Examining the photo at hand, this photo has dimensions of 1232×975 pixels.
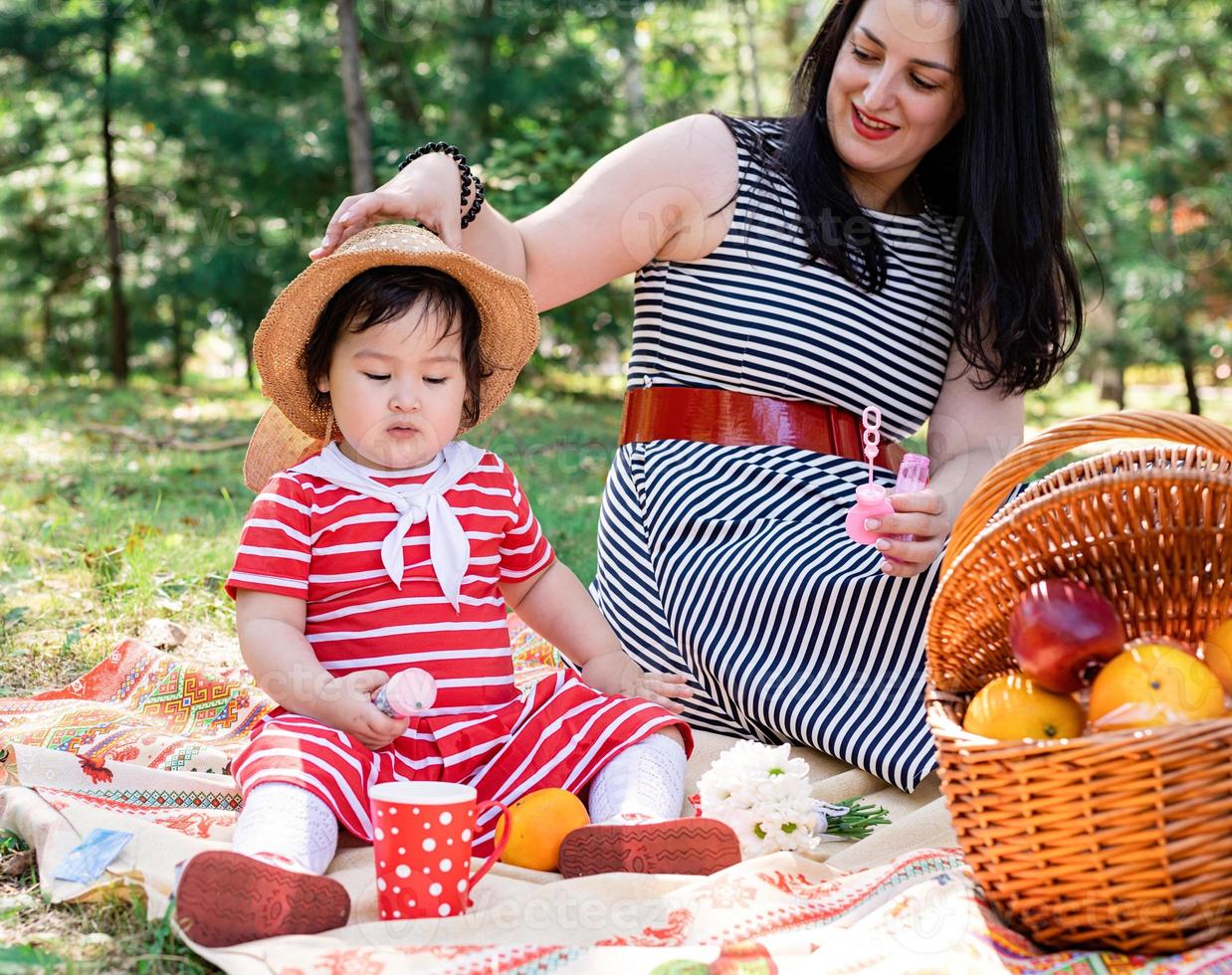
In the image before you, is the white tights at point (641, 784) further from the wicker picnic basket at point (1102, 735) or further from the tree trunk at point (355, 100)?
the tree trunk at point (355, 100)

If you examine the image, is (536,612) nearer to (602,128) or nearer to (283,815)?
(283,815)

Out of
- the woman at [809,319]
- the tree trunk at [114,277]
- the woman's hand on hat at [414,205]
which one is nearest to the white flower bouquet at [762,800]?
the woman at [809,319]

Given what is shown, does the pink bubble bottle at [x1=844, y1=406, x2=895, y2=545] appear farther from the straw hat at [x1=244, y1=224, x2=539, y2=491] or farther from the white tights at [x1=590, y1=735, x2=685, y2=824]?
the straw hat at [x1=244, y1=224, x2=539, y2=491]

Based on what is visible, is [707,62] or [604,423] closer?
[604,423]

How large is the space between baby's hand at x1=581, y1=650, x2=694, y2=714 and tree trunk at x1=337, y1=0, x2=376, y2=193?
217 inches

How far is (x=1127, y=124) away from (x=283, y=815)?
35.7ft

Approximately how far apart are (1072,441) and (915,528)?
26.5 inches

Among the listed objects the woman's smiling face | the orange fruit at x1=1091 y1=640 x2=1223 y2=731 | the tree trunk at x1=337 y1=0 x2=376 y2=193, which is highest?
the tree trunk at x1=337 y1=0 x2=376 y2=193

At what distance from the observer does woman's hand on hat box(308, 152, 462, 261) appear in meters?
2.09

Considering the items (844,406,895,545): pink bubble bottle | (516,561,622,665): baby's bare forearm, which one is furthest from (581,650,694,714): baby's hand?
(844,406,895,545): pink bubble bottle

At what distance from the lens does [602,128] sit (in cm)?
833

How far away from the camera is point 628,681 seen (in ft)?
7.23

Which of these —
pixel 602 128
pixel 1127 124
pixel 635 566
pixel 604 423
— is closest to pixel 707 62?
pixel 1127 124

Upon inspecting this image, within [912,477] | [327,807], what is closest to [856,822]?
[912,477]
